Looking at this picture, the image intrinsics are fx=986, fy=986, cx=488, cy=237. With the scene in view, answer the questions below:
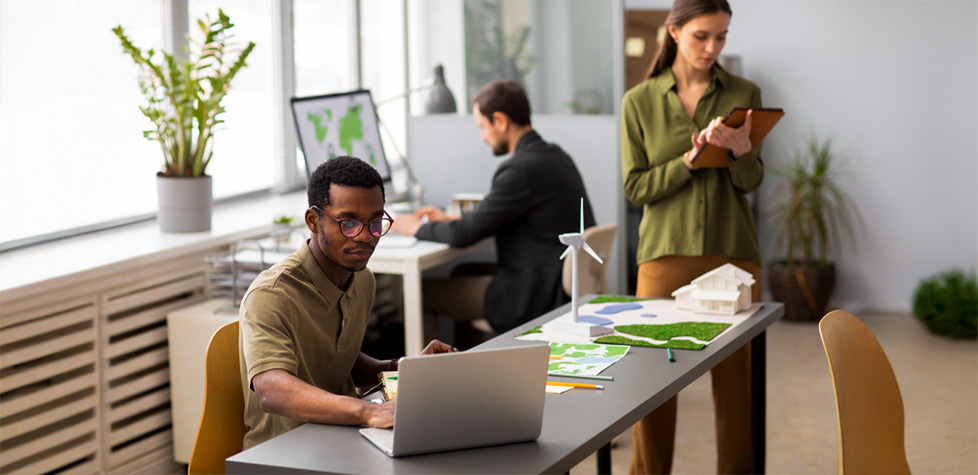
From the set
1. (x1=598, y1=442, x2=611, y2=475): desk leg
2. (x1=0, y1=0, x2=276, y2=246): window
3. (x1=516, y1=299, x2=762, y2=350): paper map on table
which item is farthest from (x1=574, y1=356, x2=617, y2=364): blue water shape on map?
(x1=0, y1=0, x2=276, y2=246): window

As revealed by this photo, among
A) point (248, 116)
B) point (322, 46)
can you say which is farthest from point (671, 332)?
point (322, 46)

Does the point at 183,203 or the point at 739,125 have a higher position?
the point at 739,125

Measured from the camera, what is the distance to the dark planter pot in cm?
539

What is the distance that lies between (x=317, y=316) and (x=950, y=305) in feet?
13.7

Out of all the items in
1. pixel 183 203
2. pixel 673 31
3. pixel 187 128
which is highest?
pixel 673 31

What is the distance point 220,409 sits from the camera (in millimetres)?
1988

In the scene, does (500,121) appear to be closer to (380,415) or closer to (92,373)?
(92,373)

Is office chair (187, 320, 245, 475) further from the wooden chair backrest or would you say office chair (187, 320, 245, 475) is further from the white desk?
the wooden chair backrest

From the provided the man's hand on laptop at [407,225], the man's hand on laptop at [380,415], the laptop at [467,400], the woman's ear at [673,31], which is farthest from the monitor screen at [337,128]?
the laptop at [467,400]

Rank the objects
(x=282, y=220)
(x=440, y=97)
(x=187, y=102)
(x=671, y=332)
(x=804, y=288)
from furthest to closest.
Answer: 1. (x=804, y=288)
2. (x=440, y=97)
3. (x=282, y=220)
4. (x=187, y=102)
5. (x=671, y=332)

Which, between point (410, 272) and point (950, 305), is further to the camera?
point (950, 305)

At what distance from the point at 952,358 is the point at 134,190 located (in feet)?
12.1

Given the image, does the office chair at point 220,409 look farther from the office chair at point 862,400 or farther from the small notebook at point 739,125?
the small notebook at point 739,125

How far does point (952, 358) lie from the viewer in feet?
15.2
